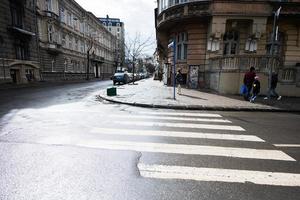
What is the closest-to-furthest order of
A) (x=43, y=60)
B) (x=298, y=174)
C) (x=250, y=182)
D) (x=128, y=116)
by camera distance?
(x=250, y=182) < (x=298, y=174) < (x=128, y=116) < (x=43, y=60)

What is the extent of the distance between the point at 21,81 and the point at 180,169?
84.5 feet

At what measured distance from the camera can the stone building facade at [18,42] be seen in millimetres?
21547

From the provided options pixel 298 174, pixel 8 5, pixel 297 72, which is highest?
pixel 8 5

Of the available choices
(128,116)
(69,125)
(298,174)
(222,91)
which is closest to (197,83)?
(222,91)

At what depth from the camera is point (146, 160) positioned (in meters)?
3.98

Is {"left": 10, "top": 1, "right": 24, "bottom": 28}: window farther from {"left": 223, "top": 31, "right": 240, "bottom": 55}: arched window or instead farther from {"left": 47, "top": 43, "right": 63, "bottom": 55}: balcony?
{"left": 223, "top": 31, "right": 240, "bottom": 55}: arched window

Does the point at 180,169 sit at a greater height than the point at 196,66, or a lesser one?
lesser

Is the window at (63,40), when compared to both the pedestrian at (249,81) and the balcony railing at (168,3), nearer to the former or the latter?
the balcony railing at (168,3)

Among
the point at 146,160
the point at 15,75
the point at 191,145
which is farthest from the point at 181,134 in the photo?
the point at 15,75

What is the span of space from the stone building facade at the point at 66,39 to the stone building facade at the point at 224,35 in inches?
727

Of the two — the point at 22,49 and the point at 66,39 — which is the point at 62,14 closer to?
the point at 66,39

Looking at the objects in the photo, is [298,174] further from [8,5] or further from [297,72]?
[8,5]

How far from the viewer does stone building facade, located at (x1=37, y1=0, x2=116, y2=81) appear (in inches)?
1144

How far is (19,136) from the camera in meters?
5.22
